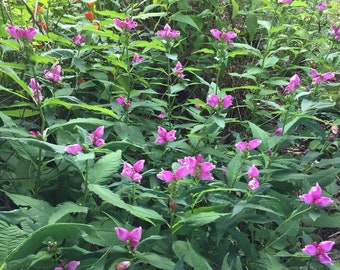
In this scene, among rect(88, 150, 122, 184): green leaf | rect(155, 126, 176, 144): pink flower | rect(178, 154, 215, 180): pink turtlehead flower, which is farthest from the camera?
rect(155, 126, 176, 144): pink flower

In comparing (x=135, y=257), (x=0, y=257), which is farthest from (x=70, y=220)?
(x=0, y=257)

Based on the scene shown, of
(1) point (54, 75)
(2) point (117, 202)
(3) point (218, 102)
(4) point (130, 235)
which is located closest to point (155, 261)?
(4) point (130, 235)

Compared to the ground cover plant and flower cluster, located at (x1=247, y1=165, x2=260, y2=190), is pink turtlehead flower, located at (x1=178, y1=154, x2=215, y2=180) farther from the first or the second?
flower cluster, located at (x1=247, y1=165, x2=260, y2=190)

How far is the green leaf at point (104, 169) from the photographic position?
1.25 metres

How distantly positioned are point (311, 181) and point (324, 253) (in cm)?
37

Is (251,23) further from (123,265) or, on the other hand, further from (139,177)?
(123,265)

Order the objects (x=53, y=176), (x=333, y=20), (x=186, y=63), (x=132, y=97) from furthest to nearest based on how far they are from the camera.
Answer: (x=333, y=20), (x=186, y=63), (x=132, y=97), (x=53, y=176)

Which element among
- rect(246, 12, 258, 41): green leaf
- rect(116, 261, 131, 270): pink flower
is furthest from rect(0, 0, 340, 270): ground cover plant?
rect(246, 12, 258, 41): green leaf

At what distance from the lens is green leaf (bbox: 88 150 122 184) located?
1.25 meters

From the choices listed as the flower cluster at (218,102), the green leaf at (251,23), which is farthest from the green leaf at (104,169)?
the green leaf at (251,23)

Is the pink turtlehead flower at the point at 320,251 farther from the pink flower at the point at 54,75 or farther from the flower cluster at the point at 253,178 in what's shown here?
the pink flower at the point at 54,75

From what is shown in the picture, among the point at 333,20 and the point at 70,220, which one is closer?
the point at 70,220

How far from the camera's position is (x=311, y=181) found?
163 cm

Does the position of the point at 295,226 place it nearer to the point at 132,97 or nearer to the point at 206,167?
the point at 206,167
